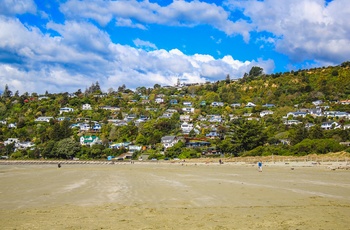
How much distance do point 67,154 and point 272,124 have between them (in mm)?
54354

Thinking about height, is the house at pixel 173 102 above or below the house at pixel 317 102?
above

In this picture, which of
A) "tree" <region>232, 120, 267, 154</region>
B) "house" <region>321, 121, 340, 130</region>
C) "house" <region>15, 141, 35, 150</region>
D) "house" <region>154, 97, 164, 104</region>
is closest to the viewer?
"tree" <region>232, 120, 267, 154</region>

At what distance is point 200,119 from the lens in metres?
115

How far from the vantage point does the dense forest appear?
5741 centimetres

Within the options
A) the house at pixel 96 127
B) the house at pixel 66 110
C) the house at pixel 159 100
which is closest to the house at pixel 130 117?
the house at pixel 96 127

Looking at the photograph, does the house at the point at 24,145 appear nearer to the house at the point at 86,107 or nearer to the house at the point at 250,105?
the house at the point at 86,107

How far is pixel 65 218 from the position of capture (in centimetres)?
928

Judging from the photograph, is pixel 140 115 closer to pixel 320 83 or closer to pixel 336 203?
pixel 320 83

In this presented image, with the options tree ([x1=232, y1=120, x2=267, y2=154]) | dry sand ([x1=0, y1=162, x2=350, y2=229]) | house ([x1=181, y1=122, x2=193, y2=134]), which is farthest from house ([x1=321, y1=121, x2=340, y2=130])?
dry sand ([x1=0, y1=162, x2=350, y2=229])

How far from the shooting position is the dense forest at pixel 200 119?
188 ft

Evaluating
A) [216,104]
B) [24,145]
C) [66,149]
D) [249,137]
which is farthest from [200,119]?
[249,137]

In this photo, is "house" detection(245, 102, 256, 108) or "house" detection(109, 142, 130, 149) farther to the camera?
"house" detection(245, 102, 256, 108)

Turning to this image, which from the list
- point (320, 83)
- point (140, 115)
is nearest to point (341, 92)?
point (320, 83)

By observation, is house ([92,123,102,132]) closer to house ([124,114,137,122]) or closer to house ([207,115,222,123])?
house ([124,114,137,122])
